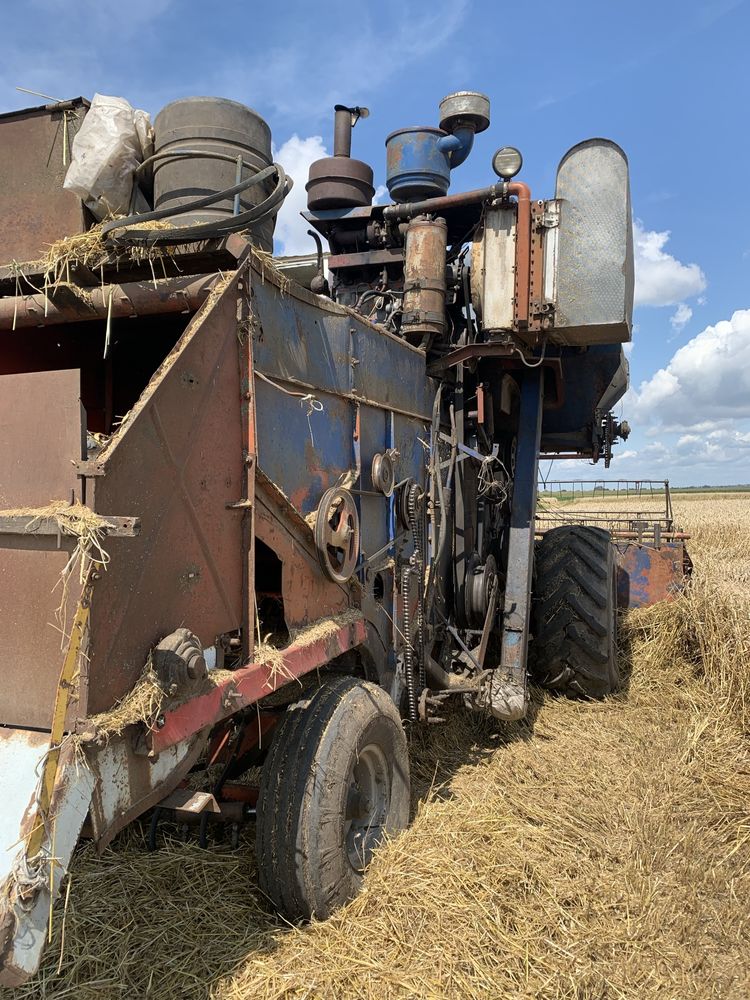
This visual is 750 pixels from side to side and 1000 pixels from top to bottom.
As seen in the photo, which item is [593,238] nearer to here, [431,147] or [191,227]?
[431,147]

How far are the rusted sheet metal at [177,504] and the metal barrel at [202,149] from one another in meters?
1.00

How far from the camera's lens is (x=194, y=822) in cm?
330

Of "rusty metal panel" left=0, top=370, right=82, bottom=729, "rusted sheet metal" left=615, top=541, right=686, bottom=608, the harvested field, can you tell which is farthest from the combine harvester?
"rusted sheet metal" left=615, top=541, right=686, bottom=608

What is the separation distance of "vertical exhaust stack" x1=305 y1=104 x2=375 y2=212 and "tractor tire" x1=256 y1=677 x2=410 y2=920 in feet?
11.4

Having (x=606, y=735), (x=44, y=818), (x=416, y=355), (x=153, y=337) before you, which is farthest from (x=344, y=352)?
(x=606, y=735)

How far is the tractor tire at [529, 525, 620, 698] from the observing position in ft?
17.8

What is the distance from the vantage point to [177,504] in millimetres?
2318

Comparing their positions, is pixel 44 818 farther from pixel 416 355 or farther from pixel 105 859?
A: pixel 416 355

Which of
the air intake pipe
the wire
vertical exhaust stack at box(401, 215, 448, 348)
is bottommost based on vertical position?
the wire

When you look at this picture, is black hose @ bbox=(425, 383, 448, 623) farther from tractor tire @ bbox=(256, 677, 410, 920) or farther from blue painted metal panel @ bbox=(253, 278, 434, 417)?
tractor tire @ bbox=(256, 677, 410, 920)

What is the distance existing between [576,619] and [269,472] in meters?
3.29

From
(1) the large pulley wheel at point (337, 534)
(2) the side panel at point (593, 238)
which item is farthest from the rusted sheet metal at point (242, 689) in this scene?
(2) the side panel at point (593, 238)

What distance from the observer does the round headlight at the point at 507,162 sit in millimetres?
4812

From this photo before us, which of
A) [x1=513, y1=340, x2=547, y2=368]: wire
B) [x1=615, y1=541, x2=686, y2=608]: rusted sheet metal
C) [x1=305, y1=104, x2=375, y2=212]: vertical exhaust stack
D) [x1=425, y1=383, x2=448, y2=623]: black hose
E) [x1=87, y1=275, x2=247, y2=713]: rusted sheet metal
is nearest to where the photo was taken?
[x1=87, y1=275, x2=247, y2=713]: rusted sheet metal
